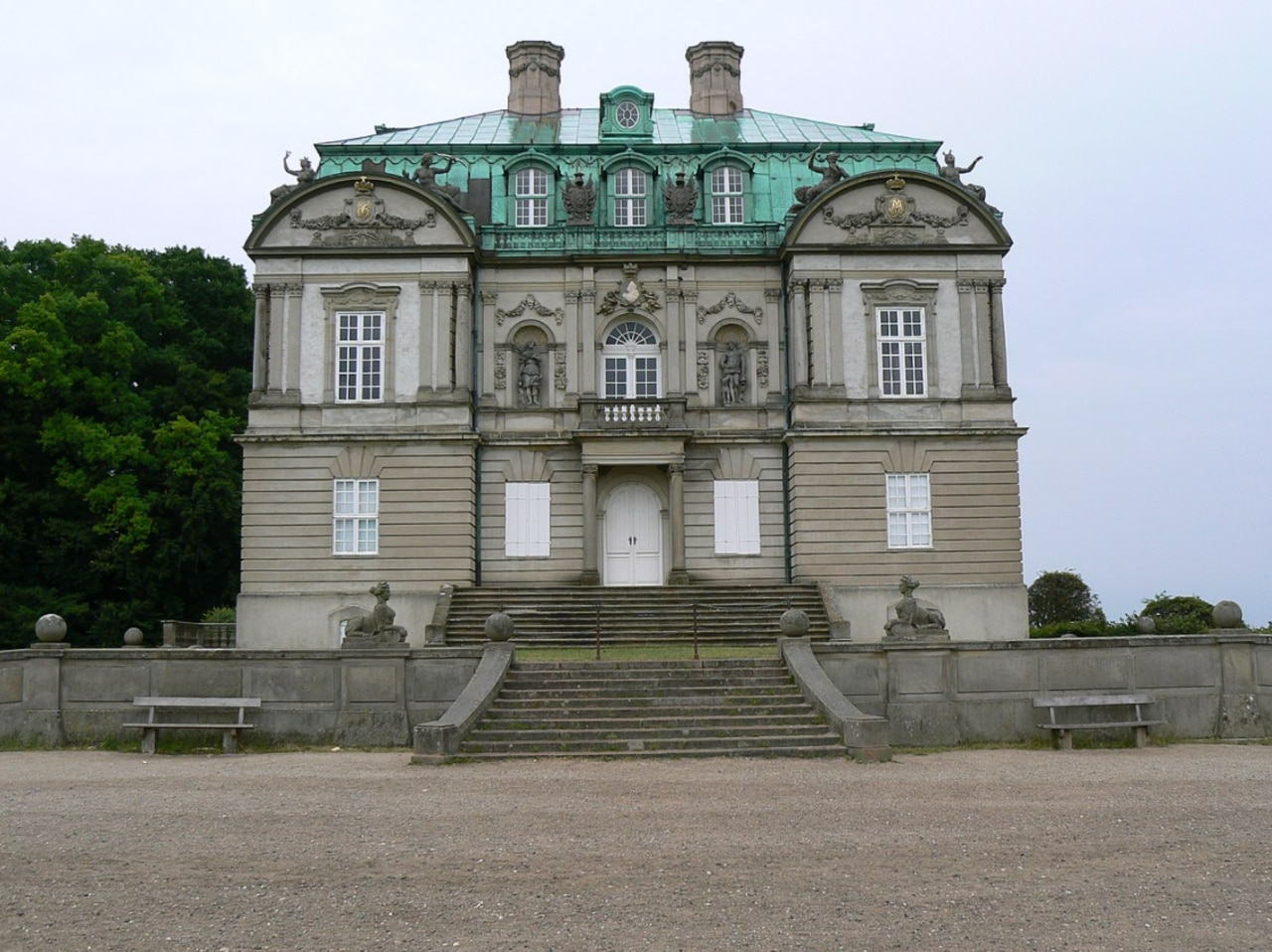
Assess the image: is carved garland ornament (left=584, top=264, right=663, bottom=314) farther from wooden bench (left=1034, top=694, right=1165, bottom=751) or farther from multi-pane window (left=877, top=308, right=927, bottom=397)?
wooden bench (left=1034, top=694, right=1165, bottom=751)

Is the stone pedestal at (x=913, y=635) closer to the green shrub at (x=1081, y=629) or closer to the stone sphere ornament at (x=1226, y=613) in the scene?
the stone sphere ornament at (x=1226, y=613)

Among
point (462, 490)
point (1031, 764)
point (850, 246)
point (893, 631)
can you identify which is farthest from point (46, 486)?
A: point (1031, 764)

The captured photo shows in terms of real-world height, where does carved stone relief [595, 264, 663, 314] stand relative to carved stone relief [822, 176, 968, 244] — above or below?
below

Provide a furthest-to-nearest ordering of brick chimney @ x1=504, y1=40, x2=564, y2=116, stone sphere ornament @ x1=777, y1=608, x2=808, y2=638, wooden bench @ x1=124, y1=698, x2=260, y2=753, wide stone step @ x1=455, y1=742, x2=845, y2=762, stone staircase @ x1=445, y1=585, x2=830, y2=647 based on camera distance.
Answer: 1. brick chimney @ x1=504, y1=40, x2=564, y2=116
2. stone staircase @ x1=445, y1=585, x2=830, y2=647
3. stone sphere ornament @ x1=777, y1=608, x2=808, y2=638
4. wooden bench @ x1=124, y1=698, x2=260, y2=753
5. wide stone step @ x1=455, y1=742, x2=845, y2=762

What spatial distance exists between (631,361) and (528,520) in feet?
16.7

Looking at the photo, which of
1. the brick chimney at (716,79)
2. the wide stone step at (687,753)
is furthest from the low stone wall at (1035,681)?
the brick chimney at (716,79)

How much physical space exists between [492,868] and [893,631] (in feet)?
39.0

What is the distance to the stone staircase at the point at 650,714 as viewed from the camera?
19016 mm

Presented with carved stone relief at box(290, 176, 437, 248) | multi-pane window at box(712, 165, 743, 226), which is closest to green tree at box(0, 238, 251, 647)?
carved stone relief at box(290, 176, 437, 248)

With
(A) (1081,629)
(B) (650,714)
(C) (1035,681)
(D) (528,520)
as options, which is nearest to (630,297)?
(D) (528,520)

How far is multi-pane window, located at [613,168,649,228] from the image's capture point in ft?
119

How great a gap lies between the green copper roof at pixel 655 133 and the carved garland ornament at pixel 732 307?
16.2ft

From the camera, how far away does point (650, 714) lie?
20297 mm

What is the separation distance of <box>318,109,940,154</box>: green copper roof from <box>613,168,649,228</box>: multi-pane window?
1.24 metres
